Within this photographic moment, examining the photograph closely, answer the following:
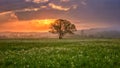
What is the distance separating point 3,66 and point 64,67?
4421 millimetres

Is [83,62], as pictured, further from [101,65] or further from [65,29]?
[65,29]

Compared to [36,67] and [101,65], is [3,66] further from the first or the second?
[101,65]

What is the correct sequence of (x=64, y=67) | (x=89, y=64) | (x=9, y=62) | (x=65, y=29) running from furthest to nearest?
(x=65, y=29)
(x=9, y=62)
(x=89, y=64)
(x=64, y=67)

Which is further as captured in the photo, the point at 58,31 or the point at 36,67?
the point at 58,31

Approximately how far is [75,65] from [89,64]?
1.05 meters

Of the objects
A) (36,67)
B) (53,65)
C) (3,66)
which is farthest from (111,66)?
(3,66)

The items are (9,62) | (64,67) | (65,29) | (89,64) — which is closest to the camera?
(64,67)

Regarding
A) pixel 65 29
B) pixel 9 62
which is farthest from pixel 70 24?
pixel 9 62

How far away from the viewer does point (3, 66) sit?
1750cm

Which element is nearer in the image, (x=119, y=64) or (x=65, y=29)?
(x=119, y=64)

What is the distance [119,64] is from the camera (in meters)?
17.3

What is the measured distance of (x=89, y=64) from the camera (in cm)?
1725

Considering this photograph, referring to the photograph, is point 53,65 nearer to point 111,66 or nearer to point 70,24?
point 111,66

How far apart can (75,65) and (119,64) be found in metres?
3.05
